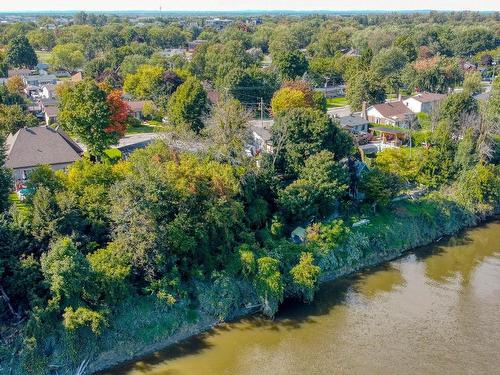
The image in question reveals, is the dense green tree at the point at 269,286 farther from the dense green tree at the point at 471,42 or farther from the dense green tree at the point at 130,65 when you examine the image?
the dense green tree at the point at 471,42

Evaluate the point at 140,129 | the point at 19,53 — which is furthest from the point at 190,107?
the point at 19,53

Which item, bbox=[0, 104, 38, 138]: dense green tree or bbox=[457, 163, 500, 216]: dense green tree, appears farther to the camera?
bbox=[0, 104, 38, 138]: dense green tree

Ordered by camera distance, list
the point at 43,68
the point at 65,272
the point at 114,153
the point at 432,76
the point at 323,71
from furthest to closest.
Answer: the point at 43,68 < the point at 323,71 < the point at 432,76 < the point at 114,153 < the point at 65,272

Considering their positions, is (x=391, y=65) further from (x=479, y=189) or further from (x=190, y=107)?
(x=479, y=189)

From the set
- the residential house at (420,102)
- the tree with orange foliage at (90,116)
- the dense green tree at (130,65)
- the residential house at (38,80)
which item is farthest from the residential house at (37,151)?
the residential house at (420,102)

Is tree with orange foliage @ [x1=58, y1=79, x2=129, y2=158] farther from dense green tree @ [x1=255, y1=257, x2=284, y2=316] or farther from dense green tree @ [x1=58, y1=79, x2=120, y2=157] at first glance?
dense green tree @ [x1=255, y1=257, x2=284, y2=316]

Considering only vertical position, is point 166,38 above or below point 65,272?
above

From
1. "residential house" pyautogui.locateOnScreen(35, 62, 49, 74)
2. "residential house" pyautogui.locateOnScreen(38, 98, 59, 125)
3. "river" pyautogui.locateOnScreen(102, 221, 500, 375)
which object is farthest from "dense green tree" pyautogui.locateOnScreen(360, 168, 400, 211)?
"residential house" pyautogui.locateOnScreen(35, 62, 49, 74)
